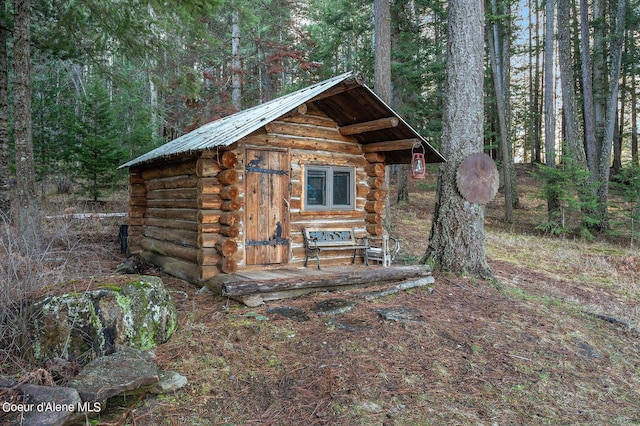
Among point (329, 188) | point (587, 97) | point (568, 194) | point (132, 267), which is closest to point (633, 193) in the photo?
point (568, 194)

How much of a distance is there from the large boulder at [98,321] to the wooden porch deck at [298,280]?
1.67 metres

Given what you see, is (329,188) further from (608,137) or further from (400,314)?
(608,137)

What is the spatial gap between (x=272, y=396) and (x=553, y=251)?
11803mm

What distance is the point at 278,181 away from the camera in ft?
26.8

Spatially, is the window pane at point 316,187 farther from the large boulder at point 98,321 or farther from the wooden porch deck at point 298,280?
the large boulder at point 98,321

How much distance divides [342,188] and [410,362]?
5.18 metres

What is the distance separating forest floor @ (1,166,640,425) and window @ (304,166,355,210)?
98.5 inches

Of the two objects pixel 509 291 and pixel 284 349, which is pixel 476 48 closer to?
pixel 509 291

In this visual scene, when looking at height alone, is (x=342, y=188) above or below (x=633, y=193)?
above

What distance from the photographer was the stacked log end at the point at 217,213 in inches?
280

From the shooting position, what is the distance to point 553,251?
12.7 meters

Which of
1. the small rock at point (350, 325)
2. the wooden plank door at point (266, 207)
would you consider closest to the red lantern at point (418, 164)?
the wooden plank door at point (266, 207)

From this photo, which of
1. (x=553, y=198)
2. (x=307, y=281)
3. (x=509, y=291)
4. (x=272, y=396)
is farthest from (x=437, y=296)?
(x=553, y=198)

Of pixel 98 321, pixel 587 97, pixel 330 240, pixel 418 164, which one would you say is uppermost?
pixel 587 97
